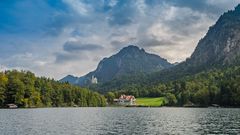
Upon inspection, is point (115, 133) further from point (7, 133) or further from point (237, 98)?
point (237, 98)

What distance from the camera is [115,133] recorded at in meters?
63.8

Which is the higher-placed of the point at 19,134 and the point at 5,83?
the point at 5,83

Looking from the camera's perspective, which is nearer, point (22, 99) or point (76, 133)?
point (76, 133)

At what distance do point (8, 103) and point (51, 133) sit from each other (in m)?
144

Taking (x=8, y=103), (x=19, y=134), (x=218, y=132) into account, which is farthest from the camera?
(x=8, y=103)

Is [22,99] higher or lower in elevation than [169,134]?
higher

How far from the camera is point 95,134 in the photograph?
203ft

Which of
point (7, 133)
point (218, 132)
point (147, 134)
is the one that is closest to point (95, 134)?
point (147, 134)

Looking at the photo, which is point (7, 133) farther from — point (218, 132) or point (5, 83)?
point (5, 83)

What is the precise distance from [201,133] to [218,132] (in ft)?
13.7

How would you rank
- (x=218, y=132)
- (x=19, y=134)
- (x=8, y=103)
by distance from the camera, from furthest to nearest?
(x=8, y=103) → (x=218, y=132) → (x=19, y=134)

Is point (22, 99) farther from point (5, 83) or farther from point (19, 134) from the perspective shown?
point (19, 134)

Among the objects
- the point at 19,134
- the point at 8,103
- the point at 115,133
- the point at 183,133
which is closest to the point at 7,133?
the point at 19,134

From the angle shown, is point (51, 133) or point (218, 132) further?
point (218, 132)
